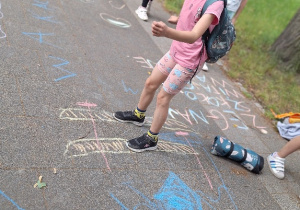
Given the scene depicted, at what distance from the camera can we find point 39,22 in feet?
13.1

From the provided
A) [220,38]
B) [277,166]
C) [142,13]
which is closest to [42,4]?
[142,13]

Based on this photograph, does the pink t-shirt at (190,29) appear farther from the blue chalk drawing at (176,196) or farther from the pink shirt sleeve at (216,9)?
the blue chalk drawing at (176,196)

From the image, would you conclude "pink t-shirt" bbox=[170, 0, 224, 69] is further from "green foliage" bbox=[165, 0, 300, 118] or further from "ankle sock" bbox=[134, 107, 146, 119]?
"green foliage" bbox=[165, 0, 300, 118]

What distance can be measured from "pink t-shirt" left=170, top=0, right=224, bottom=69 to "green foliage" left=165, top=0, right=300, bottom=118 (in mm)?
2587

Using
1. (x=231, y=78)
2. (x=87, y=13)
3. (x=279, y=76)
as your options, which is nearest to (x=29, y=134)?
(x=87, y=13)

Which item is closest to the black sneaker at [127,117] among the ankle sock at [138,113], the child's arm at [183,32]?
the ankle sock at [138,113]

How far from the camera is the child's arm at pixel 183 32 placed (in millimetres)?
1912

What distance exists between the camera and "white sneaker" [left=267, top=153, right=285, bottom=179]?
3246mm

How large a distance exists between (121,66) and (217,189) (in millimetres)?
2011

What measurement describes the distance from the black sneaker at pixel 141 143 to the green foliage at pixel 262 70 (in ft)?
8.26

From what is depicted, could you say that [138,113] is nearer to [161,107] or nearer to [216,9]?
[161,107]

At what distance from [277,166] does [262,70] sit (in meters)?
2.86

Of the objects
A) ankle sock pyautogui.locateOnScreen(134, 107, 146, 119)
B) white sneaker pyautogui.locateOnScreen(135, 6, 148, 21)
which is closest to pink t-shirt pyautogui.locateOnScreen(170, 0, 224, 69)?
ankle sock pyautogui.locateOnScreen(134, 107, 146, 119)

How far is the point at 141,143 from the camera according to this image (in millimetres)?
2689
